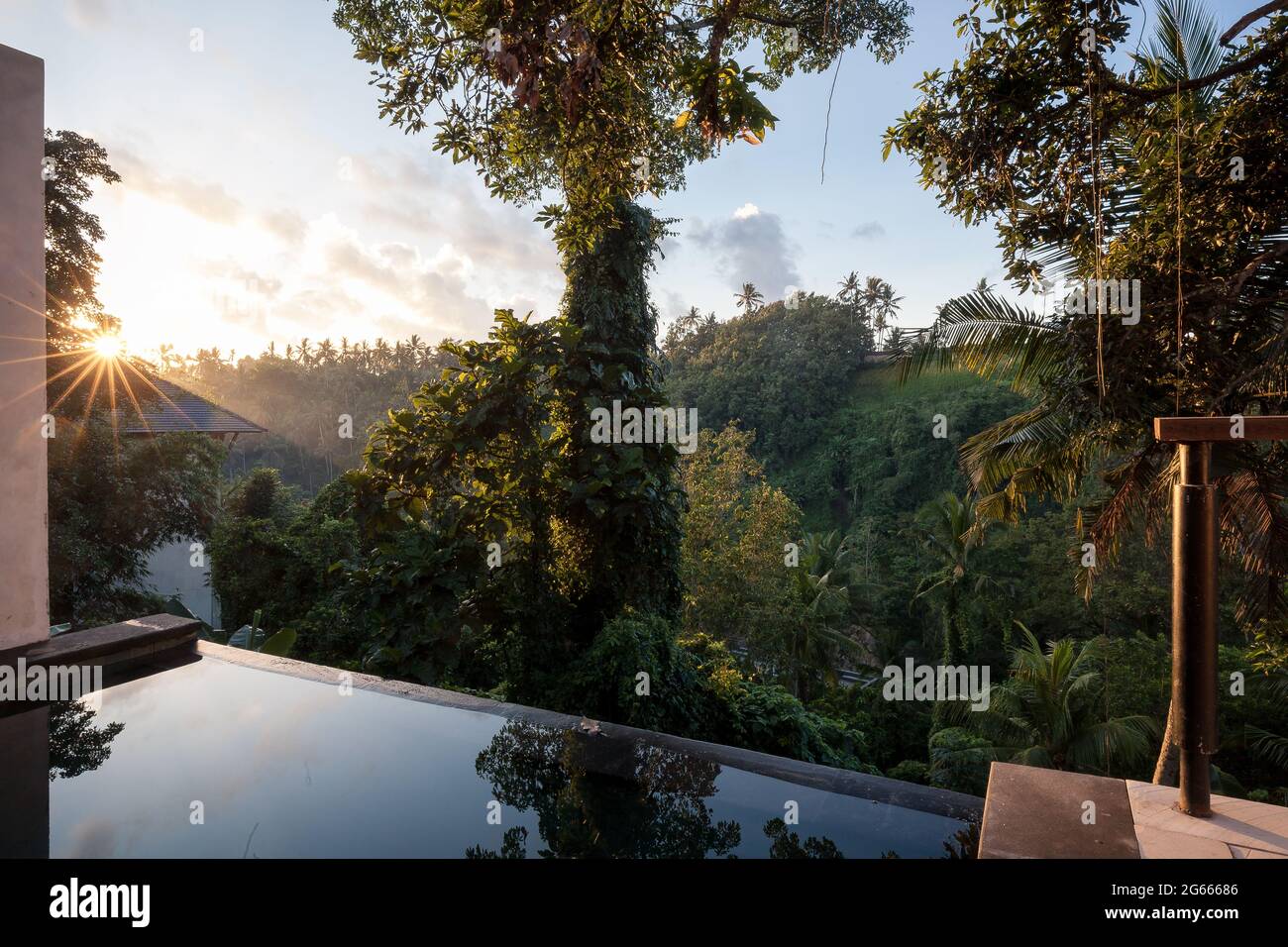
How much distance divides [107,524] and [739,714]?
32.1ft

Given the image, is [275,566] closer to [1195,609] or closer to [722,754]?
[722,754]

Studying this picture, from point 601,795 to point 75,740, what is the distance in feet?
7.13

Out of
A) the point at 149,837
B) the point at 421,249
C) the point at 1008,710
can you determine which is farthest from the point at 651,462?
the point at 1008,710

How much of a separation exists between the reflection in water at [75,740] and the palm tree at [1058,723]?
12.8 metres

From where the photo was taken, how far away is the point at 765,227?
76.6ft

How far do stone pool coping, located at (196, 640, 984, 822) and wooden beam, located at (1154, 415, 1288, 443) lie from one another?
4.06 feet

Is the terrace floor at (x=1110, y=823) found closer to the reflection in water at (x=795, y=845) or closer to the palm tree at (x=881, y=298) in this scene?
the reflection in water at (x=795, y=845)

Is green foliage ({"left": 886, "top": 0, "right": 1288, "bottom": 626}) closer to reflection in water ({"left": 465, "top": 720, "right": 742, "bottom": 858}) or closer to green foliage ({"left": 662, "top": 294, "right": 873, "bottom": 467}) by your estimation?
reflection in water ({"left": 465, "top": 720, "right": 742, "bottom": 858})

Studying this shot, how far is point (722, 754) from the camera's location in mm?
2818

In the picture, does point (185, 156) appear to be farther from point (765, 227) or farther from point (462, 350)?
point (765, 227)

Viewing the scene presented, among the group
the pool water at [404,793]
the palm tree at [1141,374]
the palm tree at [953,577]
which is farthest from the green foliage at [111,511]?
the palm tree at [953,577]

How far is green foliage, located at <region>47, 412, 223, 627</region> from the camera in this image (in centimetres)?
1062

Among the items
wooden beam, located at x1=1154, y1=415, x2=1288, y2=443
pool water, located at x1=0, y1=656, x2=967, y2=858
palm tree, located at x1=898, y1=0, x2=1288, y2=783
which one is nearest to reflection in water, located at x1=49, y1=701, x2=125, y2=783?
pool water, located at x1=0, y1=656, x2=967, y2=858

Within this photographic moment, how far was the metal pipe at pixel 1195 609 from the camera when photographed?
1.97m
